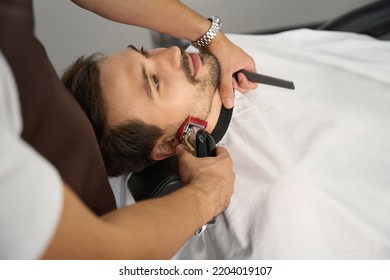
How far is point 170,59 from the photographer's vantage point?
97 centimetres

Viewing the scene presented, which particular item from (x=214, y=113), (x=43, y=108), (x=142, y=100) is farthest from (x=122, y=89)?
(x=43, y=108)

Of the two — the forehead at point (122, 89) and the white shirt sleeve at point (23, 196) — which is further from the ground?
the white shirt sleeve at point (23, 196)

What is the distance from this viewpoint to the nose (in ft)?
3.14

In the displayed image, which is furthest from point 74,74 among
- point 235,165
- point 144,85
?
point 235,165

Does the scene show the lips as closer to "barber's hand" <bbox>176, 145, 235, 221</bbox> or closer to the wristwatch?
the wristwatch

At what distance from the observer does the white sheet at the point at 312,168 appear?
809 millimetres

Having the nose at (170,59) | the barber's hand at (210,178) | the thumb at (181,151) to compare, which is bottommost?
the thumb at (181,151)

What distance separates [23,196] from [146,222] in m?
0.19

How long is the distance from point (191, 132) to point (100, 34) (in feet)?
3.09

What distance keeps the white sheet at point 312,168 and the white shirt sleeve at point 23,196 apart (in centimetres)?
58

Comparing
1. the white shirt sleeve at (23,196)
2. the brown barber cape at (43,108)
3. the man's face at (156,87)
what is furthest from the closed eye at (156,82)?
→ the white shirt sleeve at (23,196)

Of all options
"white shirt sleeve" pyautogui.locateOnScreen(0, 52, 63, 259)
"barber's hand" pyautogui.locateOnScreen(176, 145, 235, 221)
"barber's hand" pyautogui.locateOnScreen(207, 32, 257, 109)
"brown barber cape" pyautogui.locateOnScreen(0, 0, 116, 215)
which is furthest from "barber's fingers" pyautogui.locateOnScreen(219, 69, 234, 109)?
"white shirt sleeve" pyautogui.locateOnScreen(0, 52, 63, 259)

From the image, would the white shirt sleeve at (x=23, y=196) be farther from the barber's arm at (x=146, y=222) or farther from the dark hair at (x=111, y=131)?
the dark hair at (x=111, y=131)

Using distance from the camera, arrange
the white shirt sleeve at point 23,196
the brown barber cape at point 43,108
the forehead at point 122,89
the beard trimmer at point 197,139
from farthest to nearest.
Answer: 1. the forehead at point 122,89
2. the beard trimmer at point 197,139
3. the brown barber cape at point 43,108
4. the white shirt sleeve at point 23,196
